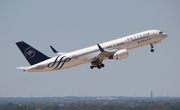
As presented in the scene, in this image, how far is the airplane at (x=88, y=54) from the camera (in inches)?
3696

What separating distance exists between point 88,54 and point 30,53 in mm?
13232

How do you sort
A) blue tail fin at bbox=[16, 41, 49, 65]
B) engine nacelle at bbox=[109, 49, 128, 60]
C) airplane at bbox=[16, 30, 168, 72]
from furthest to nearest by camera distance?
engine nacelle at bbox=[109, 49, 128, 60], blue tail fin at bbox=[16, 41, 49, 65], airplane at bbox=[16, 30, 168, 72]

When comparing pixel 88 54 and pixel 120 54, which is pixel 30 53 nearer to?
pixel 88 54

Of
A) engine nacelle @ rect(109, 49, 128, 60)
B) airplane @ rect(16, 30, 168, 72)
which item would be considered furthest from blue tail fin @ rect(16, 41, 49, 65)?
engine nacelle @ rect(109, 49, 128, 60)

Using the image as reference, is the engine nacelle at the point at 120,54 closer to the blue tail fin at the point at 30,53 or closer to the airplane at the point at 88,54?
the airplane at the point at 88,54

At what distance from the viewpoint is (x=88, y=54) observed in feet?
319

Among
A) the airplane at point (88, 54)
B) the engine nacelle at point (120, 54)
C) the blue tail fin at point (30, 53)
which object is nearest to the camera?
the airplane at point (88, 54)

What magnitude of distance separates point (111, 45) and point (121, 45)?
2.58 meters

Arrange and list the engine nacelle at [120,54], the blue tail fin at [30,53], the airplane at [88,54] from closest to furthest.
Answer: the airplane at [88,54]
the blue tail fin at [30,53]
the engine nacelle at [120,54]

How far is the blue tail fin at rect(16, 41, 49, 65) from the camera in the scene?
3723 inches

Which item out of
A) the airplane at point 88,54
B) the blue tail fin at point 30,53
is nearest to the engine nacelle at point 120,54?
the airplane at point 88,54

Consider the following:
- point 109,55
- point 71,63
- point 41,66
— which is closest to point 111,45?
point 109,55

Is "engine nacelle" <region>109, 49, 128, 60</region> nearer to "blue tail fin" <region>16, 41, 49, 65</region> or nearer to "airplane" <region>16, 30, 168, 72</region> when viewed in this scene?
"airplane" <region>16, 30, 168, 72</region>

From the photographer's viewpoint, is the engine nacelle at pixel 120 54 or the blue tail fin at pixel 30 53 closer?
the blue tail fin at pixel 30 53
